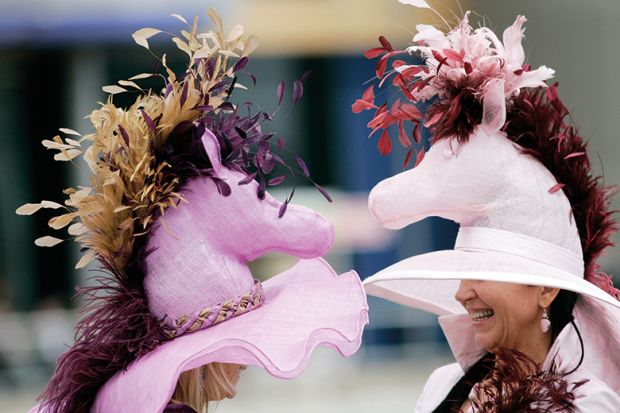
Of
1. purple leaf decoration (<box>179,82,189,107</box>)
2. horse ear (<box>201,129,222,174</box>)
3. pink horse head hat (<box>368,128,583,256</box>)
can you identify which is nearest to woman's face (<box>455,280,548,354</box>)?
pink horse head hat (<box>368,128,583,256</box>)

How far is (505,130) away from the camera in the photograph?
2.51 metres

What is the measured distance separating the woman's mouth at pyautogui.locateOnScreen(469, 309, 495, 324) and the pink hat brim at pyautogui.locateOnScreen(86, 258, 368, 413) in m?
0.37

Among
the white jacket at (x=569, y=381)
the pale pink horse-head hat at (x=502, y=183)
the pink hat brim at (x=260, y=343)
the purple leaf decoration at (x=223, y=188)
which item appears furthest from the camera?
the pale pink horse-head hat at (x=502, y=183)

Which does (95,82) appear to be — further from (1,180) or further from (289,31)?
(289,31)

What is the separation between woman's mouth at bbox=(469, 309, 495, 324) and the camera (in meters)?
2.52

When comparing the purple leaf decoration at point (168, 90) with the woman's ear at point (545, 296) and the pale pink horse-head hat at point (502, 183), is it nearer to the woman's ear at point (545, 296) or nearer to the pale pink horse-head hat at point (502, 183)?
the pale pink horse-head hat at point (502, 183)

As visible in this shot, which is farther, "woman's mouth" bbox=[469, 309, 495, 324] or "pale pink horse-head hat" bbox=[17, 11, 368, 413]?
"woman's mouth" bbox=[469, 309, 495, 324]

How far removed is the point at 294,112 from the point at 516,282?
22.8ft

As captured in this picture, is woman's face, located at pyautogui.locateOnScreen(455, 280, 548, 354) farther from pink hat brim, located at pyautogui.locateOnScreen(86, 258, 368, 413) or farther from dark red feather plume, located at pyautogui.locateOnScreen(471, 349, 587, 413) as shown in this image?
pink hat brim, located at pyautogui.locateOnScreen(86, 258, 368, 413)

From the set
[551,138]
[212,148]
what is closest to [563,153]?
[551,138]

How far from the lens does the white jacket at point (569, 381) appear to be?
2.32 metres

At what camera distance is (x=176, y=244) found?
221cm

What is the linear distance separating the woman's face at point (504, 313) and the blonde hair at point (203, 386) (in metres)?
0.62

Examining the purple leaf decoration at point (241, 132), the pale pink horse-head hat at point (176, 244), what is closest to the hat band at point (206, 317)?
the pale pink horse-head hat at point (176, 244)
